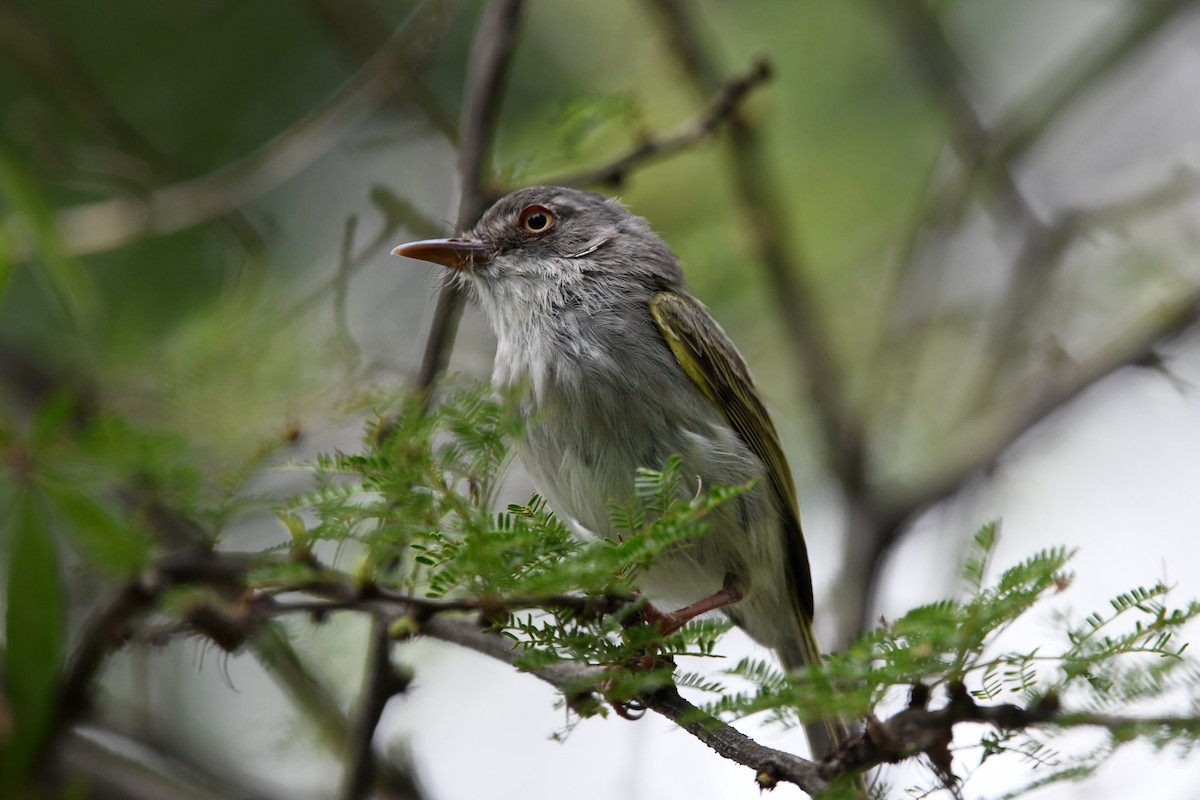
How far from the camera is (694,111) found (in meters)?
5.93

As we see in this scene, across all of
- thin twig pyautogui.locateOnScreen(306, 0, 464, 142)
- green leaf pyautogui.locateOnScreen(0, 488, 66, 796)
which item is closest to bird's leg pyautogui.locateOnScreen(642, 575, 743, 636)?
green leaf pyautogui.locateOnScreen(0, 488, 66, 796)

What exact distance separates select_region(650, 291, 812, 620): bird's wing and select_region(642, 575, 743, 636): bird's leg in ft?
1.20

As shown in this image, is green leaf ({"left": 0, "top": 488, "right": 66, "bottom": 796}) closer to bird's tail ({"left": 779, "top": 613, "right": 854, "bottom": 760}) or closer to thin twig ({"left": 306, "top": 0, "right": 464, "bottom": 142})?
bird's tail ({"left": 779, "top": 613, "right": 854, "bottom": 760})

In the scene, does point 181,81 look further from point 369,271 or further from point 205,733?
point 205,733

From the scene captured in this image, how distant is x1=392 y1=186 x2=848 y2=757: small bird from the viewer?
3637mm

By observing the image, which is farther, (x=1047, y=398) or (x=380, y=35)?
(x=380, y=35)

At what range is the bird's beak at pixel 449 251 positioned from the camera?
13.9 ft

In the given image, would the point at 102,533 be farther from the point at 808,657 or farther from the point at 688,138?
the point at 808,657

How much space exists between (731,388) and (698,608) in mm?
762

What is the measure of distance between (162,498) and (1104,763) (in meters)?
1.99

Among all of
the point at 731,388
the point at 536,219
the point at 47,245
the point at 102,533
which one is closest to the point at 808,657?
the point at 731,388

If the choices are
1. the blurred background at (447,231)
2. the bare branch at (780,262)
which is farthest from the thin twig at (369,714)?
the bare branch at (780,262)

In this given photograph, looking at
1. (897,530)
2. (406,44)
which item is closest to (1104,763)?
(897,530)

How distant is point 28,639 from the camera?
9.81 feet
